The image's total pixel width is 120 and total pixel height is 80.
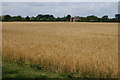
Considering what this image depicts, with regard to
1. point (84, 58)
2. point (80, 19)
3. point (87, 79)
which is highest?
point (80, 19)

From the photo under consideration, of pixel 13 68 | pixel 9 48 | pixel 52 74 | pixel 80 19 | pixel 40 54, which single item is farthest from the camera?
pixel 80 19

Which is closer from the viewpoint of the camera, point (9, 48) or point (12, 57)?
point (12, 57)

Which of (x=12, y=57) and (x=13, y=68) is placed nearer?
(x=13, y=68)

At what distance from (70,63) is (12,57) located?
2950mm

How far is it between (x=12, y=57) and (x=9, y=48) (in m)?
1.16

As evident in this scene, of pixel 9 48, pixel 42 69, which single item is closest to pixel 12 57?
pixel 9 48

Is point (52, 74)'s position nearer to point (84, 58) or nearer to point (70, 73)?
point (70, 73)

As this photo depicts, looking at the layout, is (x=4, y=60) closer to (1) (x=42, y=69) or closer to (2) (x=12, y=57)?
(2) (x=12, y=57)

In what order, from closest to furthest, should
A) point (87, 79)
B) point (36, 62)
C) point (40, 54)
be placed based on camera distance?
1. point (87, 79)
2. point (36, 62)
3. point (40, 54)

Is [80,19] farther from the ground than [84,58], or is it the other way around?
[80,19]

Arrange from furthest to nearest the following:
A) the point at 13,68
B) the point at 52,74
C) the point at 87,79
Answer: the point at 13,68, the point at 52,74, the point at 87,79

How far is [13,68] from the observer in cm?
730

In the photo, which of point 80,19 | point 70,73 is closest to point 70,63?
point 70,73

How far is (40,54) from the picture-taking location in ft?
27.6
